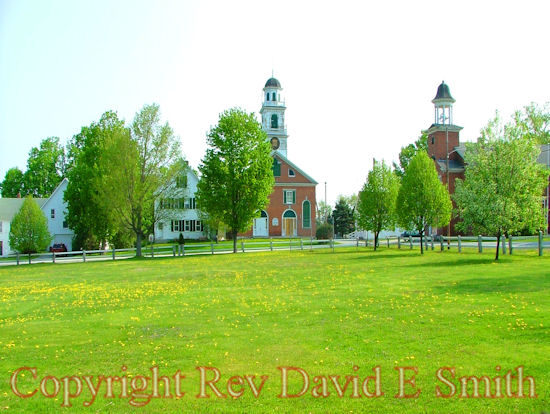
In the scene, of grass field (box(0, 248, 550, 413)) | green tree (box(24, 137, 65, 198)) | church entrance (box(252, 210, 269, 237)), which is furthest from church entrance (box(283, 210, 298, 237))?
grass field (box(0, 248, 550, 413))

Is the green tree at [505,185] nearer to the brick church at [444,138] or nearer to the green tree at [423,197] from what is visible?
the green tree at [423,197]

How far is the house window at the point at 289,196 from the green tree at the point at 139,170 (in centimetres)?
2773

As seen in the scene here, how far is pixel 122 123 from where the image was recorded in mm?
44250

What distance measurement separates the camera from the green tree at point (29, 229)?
138 feet

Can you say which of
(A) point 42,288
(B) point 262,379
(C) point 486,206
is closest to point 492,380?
(B) point 262,379

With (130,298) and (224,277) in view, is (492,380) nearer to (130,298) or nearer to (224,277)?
(130,298)

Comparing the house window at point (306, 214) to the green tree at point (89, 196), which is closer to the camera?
the green tree at point (89, 196)

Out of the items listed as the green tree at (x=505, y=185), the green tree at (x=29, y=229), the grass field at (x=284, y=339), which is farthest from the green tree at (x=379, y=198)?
the green tree at (x=29, y=229)

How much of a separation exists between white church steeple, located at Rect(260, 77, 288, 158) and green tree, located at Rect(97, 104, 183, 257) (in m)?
38.6

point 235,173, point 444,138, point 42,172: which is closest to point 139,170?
point 235,173

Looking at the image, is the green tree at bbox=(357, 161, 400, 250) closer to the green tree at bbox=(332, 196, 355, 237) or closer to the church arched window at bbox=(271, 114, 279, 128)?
the church arched window at bbox=(271, 114, 279, 128)

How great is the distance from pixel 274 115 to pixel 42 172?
37937 mm

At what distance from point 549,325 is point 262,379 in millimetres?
6092

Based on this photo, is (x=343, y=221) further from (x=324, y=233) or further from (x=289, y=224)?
(x=324, y=233)
